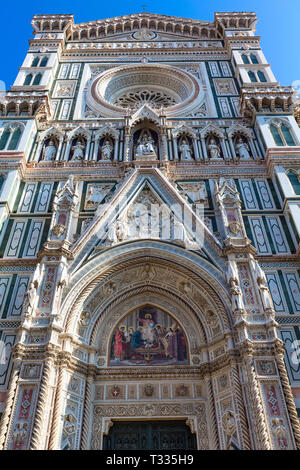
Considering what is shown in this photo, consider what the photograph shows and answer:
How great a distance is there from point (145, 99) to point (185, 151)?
16.4 feet

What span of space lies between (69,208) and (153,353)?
14.6 ft

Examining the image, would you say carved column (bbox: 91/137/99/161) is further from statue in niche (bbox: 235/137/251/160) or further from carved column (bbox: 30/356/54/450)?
carved column (bbox: 30/356/54/450)

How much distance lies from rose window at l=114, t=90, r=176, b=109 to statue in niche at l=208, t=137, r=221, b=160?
13.1 feet

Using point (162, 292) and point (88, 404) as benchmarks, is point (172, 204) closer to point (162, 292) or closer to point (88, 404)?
point (162, 292)

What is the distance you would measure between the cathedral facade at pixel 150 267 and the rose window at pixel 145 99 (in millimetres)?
1016

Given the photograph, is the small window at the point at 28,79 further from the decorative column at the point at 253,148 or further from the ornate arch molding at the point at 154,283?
the ornate arch molding at the point at 154,283

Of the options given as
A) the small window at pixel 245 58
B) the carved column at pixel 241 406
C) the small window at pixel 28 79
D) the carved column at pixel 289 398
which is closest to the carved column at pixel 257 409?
the carved column at pixel 241 406

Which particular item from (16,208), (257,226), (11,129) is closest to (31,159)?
(11,129)

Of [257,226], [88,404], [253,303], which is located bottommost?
[88,404]

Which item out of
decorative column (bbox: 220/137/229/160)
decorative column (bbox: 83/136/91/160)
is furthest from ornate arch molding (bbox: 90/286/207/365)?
decorative column (bbox: 220/137/229/160)

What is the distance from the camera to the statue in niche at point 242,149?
43.8 feet

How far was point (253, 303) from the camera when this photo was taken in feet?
29.8

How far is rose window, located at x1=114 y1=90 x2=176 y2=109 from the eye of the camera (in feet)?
56.3

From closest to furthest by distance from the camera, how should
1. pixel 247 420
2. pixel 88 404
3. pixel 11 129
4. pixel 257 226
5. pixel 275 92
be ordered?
pixel 247 420
pixel 88 404
pixel 257 226
pixel 11 129
pixel 275 92
